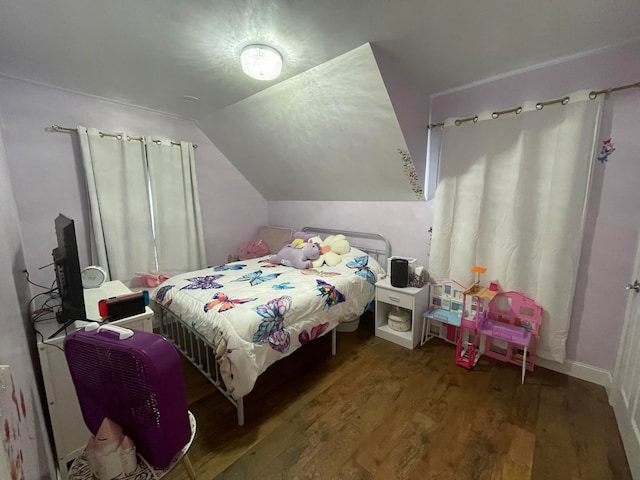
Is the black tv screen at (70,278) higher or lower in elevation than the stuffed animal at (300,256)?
higher

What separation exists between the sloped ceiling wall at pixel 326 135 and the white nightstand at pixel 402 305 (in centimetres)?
98

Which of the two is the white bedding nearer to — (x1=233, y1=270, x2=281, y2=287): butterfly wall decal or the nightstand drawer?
(x1=233, y1=270, x2=281, y2=287): butterfly wall decal

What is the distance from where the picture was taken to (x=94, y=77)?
2.23 m

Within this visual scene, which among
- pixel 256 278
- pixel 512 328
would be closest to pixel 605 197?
pixel 512 328

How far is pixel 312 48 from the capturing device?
1794 mm

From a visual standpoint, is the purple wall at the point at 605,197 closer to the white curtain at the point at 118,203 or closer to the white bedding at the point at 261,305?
the white bedding at the point at 261,305

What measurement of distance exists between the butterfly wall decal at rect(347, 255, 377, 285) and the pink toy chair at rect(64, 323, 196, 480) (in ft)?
6.44

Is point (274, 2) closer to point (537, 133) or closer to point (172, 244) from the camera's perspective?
A: point (537, 133)

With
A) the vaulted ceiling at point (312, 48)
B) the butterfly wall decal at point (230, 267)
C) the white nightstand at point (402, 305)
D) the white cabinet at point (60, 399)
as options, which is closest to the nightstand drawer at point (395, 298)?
the white nightstand at point (402, 305)

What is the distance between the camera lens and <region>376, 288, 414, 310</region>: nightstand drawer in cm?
254

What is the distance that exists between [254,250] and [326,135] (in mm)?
1981

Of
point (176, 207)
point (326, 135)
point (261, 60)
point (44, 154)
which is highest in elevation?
point (261, 60)

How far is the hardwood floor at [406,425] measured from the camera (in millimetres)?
1471

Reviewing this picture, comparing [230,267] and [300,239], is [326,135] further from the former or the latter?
[230,267]
